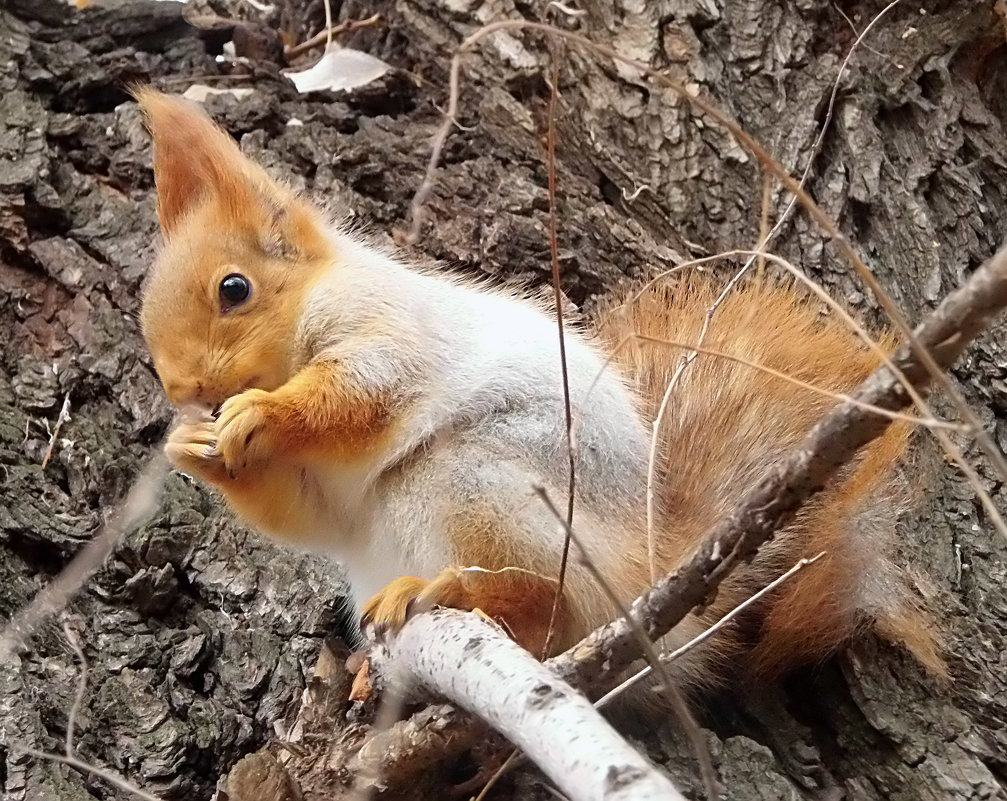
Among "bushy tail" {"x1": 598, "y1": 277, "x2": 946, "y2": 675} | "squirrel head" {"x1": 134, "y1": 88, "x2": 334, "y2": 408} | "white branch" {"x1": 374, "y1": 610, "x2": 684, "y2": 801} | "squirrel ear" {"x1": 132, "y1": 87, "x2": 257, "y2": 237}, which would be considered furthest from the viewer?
"squirrel ear" {"x1": 132, "y1": 87, "x2": 257, "y2": 237}

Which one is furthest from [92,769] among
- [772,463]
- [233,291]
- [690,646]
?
[772,463]

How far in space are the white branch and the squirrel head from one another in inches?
20.8

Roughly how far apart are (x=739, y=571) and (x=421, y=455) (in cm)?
49

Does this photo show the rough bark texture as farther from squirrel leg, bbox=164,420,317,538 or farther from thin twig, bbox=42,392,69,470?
squirrel leg, bbox=164,420,317,538

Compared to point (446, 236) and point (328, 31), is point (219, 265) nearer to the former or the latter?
point (446, 236)

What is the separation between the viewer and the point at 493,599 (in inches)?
56.6

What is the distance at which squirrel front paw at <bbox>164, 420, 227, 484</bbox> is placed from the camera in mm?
1564

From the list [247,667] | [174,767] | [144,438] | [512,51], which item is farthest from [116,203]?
[174,767]

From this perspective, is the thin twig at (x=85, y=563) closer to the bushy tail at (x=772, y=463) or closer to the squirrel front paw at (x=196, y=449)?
the squirrel front paw at (x=196, y=449)

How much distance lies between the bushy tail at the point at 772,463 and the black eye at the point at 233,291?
24.7 inches

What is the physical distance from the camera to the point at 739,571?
5.16 feet

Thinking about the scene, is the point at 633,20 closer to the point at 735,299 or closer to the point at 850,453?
the point at 735,299

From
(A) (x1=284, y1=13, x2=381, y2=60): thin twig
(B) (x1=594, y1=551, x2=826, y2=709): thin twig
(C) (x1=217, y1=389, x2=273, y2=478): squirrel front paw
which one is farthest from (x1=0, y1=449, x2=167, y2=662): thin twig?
(A) (x1=284, y1=13, x2=381, y2=60): thin twig

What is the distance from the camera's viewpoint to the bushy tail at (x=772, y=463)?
1.53 meters
